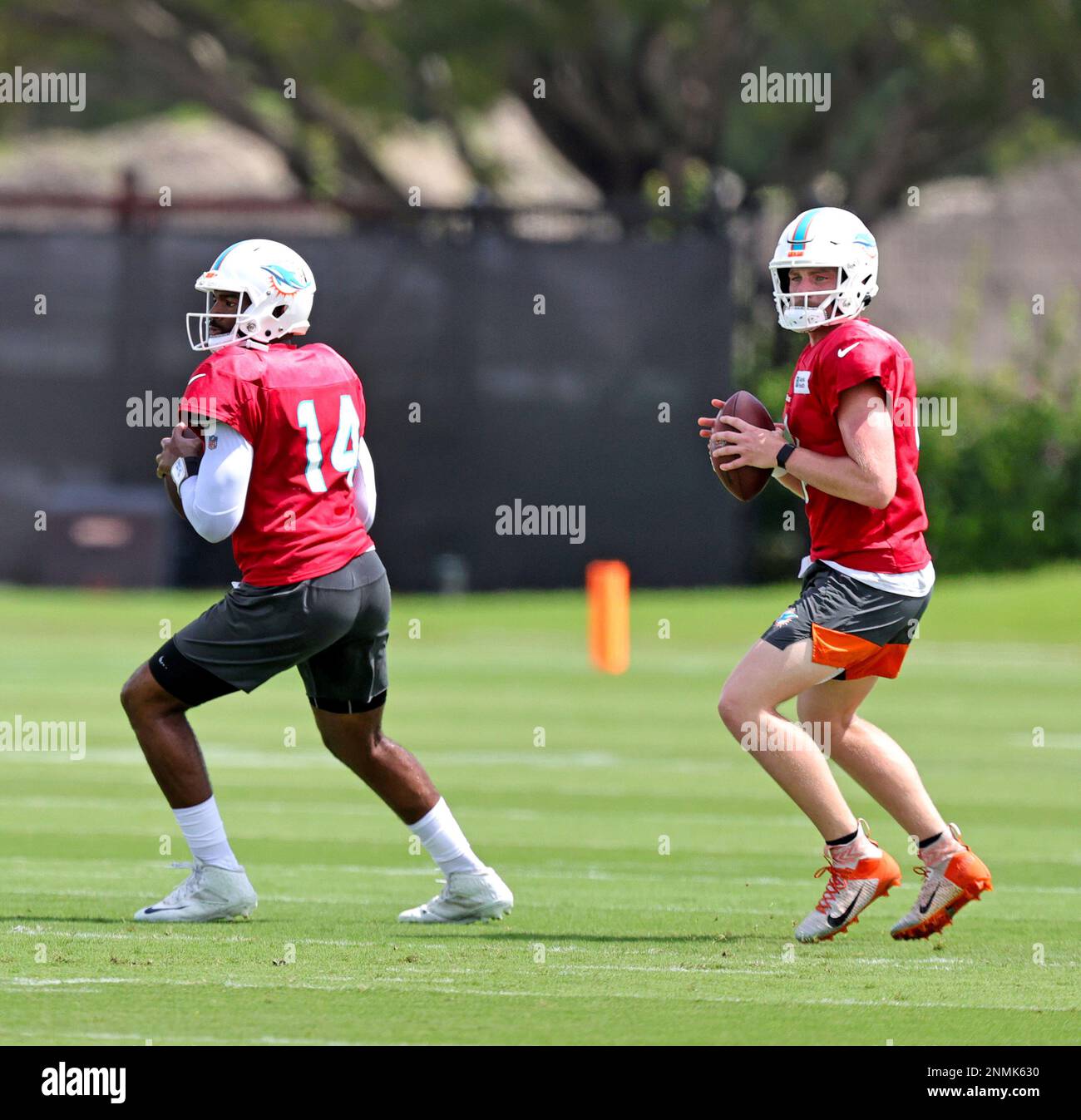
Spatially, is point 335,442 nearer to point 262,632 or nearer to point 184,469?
point 184,469

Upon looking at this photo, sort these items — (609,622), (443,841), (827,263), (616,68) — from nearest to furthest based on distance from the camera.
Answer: (827,263) < (443,841) < (609,622) < (616,68)

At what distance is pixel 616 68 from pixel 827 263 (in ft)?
76.1

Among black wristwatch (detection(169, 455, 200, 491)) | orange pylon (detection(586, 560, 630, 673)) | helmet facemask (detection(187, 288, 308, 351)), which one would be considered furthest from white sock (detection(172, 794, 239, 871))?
orange pylon (detection(586, 560, 630, 673))

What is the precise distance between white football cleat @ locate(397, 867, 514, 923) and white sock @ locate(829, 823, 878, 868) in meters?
1.20

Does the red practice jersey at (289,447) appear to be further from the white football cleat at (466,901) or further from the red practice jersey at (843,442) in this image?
the red practice jersey at (843,442)

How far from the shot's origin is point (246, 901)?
752cm

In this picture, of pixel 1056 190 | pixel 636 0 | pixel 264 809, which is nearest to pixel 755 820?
pixel 264 809

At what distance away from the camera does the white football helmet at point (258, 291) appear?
7.34 meters

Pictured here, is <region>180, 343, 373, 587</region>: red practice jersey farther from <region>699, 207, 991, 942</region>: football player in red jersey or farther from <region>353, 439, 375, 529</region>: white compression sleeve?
<region>699, 207, 991, 942</region>: football player in red jersey

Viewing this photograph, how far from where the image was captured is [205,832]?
746cm

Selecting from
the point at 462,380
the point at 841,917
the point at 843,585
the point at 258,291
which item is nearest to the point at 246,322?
the point at 258,291

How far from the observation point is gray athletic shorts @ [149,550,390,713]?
7246 mm

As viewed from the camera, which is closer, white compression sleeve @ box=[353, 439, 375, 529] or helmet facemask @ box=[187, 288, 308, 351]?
helmet facemask @ box=[187, 288, 308, 351]

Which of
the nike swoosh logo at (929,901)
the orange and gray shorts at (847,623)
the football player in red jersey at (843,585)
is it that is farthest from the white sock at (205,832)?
the nike swoosh logo at (929,901)
